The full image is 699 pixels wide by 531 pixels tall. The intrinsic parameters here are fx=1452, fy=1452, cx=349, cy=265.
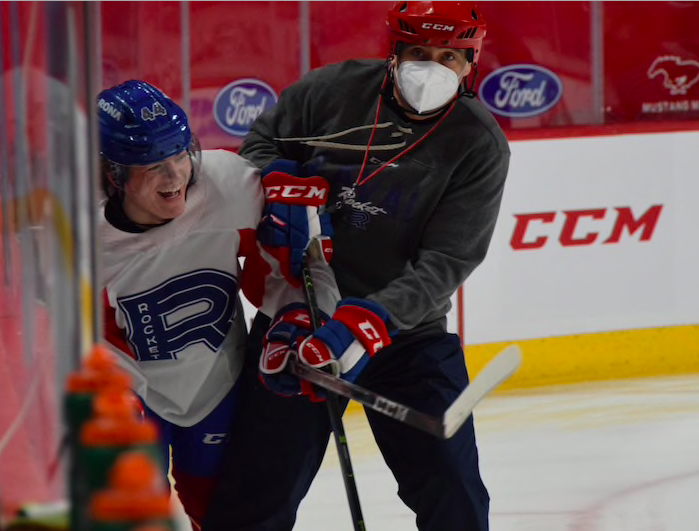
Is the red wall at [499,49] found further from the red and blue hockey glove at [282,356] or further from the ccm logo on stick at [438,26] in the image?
the red and blue hockey glove at [282,356]

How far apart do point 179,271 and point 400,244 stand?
38 centimetres

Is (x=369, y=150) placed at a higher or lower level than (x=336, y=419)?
higher

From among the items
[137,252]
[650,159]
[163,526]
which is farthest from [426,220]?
[650,159]

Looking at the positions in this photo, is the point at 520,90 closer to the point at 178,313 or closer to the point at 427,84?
the point at 427,84

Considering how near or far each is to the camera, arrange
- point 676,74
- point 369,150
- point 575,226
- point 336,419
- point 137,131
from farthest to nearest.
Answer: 1. point 676,74
2. point 575,226
3. point 369,150
4. point 336,419
5. point 137,131

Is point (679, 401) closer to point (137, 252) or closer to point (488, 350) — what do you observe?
point (488, 350)

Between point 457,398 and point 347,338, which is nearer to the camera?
point 457,398

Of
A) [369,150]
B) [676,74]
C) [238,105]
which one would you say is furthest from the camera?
[676,74]

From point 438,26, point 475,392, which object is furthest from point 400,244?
point 475,392

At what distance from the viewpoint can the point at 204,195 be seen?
2.11 m

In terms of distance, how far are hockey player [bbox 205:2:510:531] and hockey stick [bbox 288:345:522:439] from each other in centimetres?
12

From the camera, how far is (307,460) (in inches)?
89.7

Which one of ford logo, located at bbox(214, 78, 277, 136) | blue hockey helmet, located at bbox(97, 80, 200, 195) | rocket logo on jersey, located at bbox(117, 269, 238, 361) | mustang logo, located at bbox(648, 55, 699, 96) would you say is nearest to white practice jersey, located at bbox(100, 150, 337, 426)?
rocket logo on jersey, located at bbox(117, 269, 238, 361)

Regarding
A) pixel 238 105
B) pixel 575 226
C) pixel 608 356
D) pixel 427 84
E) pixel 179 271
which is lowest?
pixel 608 356
